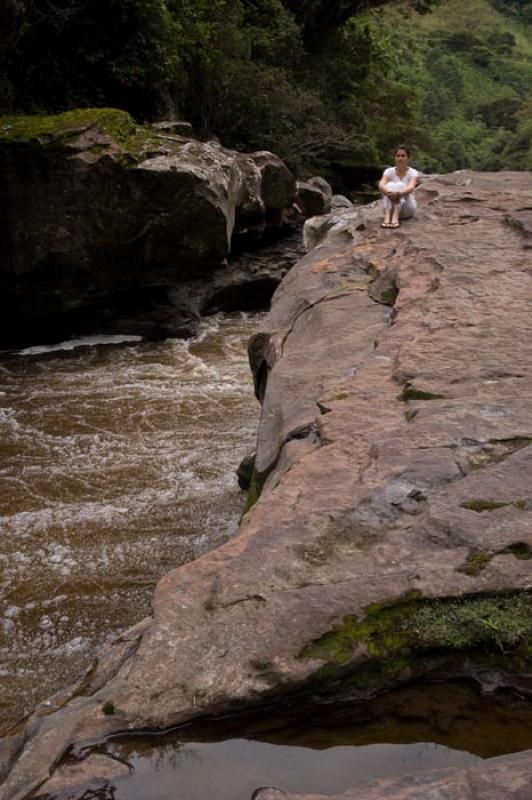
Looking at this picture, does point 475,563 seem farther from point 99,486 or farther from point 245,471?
point 99,486

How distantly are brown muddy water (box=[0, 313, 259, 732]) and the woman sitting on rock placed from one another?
207 centimetres

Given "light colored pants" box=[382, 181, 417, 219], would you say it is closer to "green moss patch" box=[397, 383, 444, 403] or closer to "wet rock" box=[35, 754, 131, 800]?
"green moss patch" box=[397, 383, 444, 403]

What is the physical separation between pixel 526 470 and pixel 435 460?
0.35m

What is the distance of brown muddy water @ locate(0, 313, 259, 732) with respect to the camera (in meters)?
4.27

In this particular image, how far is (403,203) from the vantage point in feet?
24.5

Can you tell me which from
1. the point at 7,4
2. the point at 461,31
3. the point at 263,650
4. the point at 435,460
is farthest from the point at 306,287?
the point at 461,31

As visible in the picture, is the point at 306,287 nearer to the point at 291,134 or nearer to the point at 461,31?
the point at 291,134

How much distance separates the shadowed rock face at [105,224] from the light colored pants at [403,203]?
2863 millimetres

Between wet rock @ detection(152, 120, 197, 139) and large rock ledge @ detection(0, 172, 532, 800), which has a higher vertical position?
wet rock @ detection(152, 120, 197, 139)

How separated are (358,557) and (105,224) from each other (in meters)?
7.23

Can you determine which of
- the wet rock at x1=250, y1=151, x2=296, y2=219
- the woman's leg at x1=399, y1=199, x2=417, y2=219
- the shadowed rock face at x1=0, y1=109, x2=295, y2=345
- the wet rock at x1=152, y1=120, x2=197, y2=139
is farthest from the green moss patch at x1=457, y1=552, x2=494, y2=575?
the wet rock at x1=250, y1=151, x2=296, y2=219

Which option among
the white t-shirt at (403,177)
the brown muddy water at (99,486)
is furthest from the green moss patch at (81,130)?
the white t-shirt at (403,177)

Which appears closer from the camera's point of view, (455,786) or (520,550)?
(455,786)

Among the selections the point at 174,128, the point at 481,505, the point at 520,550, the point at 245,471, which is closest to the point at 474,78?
the point at 174,128
